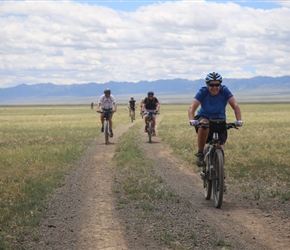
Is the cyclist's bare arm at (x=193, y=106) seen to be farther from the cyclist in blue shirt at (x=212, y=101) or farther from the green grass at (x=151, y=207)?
the green grass at (x=151, y=207)

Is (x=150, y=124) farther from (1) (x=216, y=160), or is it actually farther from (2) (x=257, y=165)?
→ (1) (x=216, y=160)

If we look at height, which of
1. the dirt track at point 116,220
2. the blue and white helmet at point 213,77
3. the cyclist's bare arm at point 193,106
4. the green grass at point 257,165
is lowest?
the green grass at point 257,165

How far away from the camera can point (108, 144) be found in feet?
72.0

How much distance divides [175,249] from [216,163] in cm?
308

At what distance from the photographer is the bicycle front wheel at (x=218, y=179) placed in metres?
9.00

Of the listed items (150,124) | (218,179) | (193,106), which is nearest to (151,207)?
(218,179)

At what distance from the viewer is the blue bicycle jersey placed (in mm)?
9617

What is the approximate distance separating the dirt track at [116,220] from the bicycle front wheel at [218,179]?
198 millimetres

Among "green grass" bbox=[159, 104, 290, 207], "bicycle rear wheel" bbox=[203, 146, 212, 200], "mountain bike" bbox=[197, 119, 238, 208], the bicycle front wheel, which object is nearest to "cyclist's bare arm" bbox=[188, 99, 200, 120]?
"mountain bike" bbox=[197, 119, 238, 208]

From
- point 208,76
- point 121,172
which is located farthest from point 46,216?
point 121,172

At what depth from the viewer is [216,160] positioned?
944 centimetres

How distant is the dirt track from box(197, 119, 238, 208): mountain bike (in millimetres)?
273

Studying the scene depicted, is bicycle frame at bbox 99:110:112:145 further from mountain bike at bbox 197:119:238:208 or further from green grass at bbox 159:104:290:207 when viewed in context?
mountain bike at bbox 197:119:238:208

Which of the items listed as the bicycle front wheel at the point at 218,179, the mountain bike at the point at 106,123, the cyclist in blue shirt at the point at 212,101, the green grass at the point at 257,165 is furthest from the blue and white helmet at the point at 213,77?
the mountain bike at the point at 106,123
